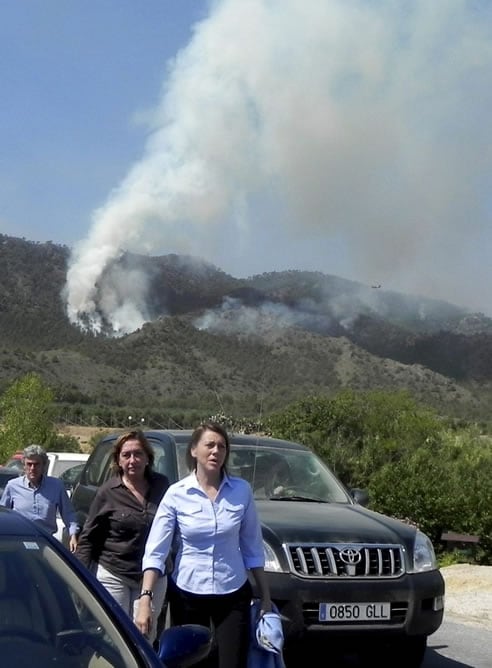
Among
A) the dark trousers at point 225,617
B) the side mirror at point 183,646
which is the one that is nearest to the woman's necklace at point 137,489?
the dark trousers at point 225,617

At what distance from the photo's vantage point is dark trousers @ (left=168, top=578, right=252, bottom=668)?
5270 millimetres

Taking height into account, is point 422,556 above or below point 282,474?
below

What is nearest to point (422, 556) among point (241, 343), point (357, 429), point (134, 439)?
point (134, 439)

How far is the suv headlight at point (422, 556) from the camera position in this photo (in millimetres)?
7840

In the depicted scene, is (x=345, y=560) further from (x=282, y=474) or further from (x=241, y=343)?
(x=241, y=343)

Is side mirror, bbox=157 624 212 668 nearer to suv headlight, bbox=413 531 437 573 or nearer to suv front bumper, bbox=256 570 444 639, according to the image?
suv front bumper, bbox=256 570 444 639

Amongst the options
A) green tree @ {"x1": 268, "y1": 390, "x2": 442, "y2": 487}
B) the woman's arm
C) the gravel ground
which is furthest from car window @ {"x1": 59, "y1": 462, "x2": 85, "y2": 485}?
green tree @ {"x1": 268, "y1": 390, "x2": 442, "y2": 487}

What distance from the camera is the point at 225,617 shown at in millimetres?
5344

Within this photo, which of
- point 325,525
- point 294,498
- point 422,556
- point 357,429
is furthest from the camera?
point 357,429

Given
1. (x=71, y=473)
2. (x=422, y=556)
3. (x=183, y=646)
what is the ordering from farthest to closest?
(x=71, y=473) < (x=422, y=556) < (x=183, y=646)

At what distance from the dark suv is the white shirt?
6.26ft

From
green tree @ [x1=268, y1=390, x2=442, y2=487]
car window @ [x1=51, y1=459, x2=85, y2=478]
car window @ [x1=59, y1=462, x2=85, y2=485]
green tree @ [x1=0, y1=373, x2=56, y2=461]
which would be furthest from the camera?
green tree @ [x1=0, y1=373, x2=56, y2=461]

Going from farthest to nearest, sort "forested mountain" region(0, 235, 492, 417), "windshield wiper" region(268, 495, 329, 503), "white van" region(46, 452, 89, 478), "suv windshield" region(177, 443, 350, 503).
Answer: "forested mountain" region(0, 235, 492, 417)
"white van" region(46, 452, 89, 478)
"suv windshield" region(177, 443, 350, 503)
"windshield wiper" region(268, 495, 329, 503)

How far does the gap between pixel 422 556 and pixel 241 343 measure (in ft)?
257
